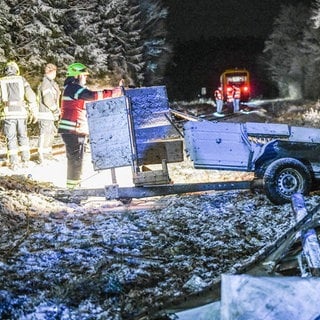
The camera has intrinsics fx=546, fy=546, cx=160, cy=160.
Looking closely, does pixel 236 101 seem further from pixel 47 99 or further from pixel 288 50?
pixel 288 50

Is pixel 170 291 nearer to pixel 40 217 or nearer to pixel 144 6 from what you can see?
pixel 40 217

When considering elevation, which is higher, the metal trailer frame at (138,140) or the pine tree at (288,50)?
the pine tree at (288,50)

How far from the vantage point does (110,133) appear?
25.2 feet

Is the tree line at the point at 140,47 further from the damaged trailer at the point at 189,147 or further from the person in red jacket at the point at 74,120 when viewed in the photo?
the damaged trailer at the point at 189,147

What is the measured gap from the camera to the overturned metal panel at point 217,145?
7207mm

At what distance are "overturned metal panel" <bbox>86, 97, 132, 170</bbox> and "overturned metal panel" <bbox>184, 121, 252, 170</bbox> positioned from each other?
2.96 ft

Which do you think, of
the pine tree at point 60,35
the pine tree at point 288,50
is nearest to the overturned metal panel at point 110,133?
the pine tree at point 60,35

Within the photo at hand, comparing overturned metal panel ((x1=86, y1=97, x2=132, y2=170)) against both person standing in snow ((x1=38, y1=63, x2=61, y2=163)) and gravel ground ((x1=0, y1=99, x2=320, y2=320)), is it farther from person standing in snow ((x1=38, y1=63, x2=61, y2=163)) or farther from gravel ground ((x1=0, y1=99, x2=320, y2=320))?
person standing in snow ((x1=38, y1=63, x2=61, y2=163))

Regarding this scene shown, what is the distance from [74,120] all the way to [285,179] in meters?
3.57

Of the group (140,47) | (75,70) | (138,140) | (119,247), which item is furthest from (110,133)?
(140,47)

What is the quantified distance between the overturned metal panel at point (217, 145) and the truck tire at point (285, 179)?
389 mm

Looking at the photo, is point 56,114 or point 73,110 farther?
point 56,114

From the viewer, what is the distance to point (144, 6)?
1681 inches

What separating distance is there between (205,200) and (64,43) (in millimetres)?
14961
